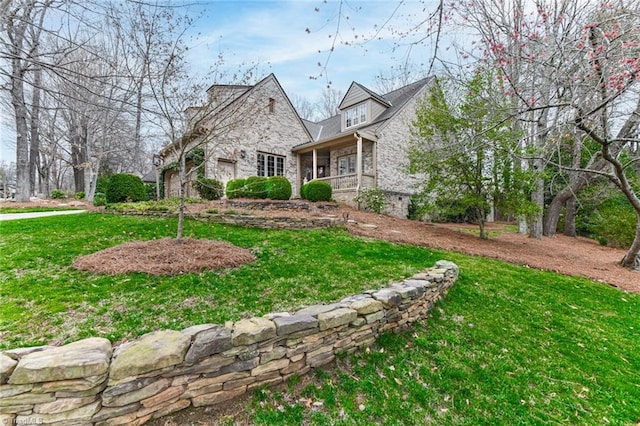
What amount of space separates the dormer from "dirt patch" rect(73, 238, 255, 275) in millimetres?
12240

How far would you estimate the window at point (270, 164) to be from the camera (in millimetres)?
14570

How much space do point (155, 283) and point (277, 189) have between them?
757cm

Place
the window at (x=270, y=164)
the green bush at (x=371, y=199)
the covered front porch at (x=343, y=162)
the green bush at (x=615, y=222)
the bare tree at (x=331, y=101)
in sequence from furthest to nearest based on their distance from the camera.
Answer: the bare tree at (x=331, y=101)
the window at (x=270, y=164)
the covered front porch at (x=343, y=162)
the green bush at (x=371, y=199)
the green bush at (x=615, y=222)

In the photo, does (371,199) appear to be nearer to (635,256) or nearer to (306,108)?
(635,256)

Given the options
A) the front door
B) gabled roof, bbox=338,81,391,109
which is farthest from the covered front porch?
the front door

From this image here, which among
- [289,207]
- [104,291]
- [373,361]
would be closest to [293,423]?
[373,361]

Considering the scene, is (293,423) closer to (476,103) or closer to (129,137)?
(476,103)

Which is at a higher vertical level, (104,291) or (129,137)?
(129,137)

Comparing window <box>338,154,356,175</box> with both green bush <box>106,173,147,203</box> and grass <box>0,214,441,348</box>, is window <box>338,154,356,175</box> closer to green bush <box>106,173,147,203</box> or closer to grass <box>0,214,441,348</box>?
grass <box>0,214,441,348</box>

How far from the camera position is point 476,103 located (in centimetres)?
756

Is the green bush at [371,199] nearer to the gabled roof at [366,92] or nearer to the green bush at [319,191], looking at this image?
the green bush at [319,191]

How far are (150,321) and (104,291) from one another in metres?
1.12

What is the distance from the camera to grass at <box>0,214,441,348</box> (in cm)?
271

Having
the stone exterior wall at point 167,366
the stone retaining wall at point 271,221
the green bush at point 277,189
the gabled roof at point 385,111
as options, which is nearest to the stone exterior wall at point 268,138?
the gabled roof at point 385,111
